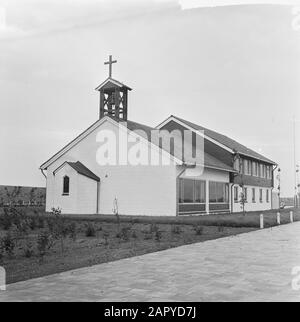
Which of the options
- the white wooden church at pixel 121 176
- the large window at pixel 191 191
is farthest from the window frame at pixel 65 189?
the large window at pixel 191 191

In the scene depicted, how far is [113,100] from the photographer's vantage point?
93.0ft

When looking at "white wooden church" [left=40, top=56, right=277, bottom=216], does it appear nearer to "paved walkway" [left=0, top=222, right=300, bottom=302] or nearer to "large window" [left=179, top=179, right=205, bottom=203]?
"large window" [left=179, top=179, right=205, bottom=203]

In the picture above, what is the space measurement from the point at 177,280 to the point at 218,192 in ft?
79.7

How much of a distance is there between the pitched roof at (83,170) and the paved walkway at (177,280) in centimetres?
1651

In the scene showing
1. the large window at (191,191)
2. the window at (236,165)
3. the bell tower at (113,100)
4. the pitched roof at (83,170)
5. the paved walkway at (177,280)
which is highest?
the bell tower at (113,100)

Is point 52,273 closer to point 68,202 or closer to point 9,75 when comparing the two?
point 9,75

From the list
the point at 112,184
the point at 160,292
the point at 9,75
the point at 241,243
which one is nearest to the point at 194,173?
the point at 112,184

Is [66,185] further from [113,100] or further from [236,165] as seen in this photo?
[236,165]

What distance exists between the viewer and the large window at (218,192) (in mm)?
29703

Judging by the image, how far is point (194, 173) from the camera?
26.5 m

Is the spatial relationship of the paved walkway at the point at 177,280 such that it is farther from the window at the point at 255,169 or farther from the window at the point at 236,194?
the window at the point at 255,169
